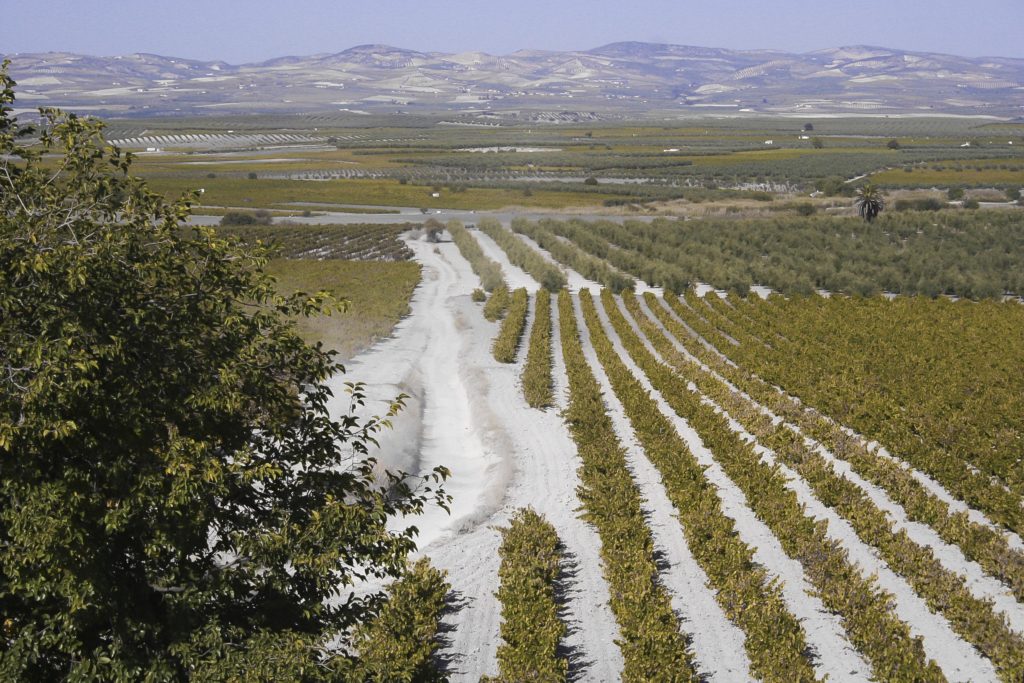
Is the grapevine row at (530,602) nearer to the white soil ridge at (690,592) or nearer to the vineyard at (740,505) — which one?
the vineyard at (740,505)

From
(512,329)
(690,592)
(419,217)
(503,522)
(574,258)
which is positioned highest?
(419,217)

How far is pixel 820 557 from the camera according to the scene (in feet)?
53.4

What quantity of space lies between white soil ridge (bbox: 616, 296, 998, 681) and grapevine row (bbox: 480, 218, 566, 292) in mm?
32529

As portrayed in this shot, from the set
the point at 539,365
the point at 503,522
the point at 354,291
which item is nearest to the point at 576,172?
the point at 354,291

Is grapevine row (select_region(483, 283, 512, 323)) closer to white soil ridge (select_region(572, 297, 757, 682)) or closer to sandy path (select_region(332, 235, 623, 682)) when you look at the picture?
sandy path (select_region(332, 235, 623, 682))

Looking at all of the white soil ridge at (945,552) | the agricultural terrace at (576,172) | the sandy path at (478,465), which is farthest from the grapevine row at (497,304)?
the agricultural terrace at (576,172)

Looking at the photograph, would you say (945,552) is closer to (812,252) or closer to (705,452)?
(705,452)

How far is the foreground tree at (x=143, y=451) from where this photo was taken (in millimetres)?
7406

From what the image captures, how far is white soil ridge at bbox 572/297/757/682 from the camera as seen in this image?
13.7 m

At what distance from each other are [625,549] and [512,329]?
23048mm

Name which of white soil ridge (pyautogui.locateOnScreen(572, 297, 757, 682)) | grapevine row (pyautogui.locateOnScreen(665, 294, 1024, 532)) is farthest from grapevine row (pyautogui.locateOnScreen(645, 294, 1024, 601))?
white soil ridge (pyautogui.locateOnScreen(572, 297, 757, 682))

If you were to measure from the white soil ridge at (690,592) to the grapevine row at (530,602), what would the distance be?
2101 mm

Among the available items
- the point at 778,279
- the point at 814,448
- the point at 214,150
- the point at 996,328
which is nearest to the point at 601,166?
the point at 214,150

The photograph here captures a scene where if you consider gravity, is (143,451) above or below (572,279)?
above
